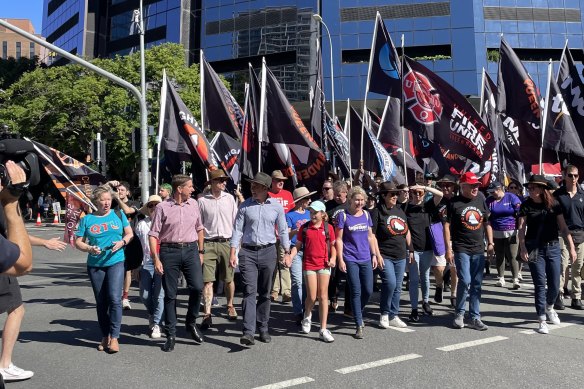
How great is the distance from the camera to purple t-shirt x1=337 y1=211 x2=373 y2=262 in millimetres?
6562

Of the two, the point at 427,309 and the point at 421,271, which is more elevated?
the point at 421,271

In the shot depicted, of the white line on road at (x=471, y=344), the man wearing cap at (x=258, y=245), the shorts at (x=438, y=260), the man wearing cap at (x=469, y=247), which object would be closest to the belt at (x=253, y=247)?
the man wearing cap at (x=258, y=245)

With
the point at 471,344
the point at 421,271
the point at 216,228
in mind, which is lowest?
the point at 471,344

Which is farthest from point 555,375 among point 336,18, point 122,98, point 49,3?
point 49,3

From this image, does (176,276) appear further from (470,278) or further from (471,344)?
(470,278)

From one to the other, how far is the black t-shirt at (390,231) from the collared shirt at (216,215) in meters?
1.89

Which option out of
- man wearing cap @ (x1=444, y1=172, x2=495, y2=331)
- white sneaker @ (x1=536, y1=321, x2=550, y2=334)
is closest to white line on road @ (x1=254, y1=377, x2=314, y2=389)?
man wearing cap @ (x1=444, y1=172, x2=495, y2=331)

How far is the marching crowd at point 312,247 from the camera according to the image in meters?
6.03

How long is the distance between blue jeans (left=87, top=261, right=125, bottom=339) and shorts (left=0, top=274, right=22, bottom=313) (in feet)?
3.34

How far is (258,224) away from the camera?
6340mm

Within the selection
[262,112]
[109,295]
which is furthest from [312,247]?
[262,112]

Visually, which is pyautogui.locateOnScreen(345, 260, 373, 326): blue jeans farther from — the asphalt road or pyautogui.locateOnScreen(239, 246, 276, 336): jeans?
pyautogui.locateOnScreen(239, 246, 276, 336): jeans

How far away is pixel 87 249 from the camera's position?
574 centimetres

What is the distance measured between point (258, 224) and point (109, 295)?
1749mm
